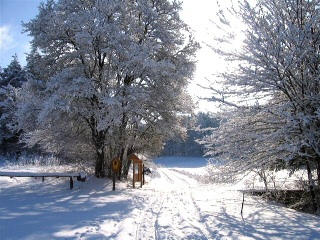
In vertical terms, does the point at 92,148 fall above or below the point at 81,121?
below

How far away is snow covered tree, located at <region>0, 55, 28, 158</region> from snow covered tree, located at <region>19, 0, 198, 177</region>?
1530 cm

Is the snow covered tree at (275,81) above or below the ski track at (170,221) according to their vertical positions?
above

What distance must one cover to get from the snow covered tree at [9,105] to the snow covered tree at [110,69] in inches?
602

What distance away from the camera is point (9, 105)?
90.2 feet

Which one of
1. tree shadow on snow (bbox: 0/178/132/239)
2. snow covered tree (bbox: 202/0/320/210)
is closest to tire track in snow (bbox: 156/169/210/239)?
tree shadow on snow (bbox: 0/178/132/239)

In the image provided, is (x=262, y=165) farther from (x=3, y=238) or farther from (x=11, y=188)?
(x=11, y=188)

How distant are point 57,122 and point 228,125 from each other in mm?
8553

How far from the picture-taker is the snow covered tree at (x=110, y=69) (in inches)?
503

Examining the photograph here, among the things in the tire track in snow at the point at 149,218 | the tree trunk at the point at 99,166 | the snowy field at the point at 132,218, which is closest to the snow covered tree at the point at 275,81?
the snowy field at the point at 132,218

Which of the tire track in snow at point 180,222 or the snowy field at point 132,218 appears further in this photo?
the tire track in snow at point 180,222

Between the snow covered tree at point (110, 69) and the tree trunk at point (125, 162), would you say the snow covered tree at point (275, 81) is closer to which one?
the snow covered tree at point (110, 69)

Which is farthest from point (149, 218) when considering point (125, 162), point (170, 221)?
point (125, 162)

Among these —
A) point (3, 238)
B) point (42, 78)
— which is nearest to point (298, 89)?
point (3, 238)

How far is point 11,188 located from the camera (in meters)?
11.5
